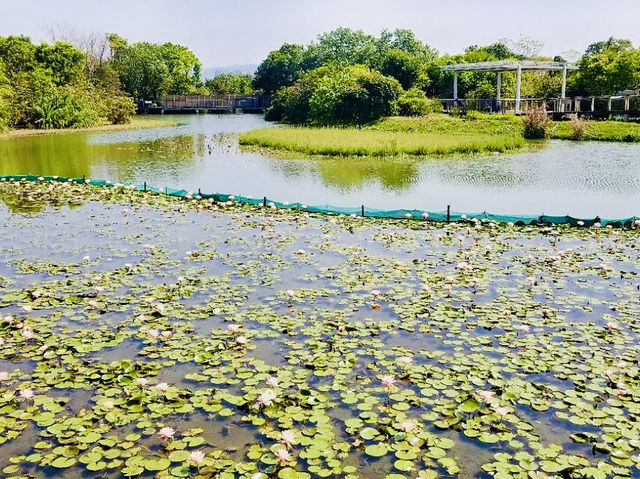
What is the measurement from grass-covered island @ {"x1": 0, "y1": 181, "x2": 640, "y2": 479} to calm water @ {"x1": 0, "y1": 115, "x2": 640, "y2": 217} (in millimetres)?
4842

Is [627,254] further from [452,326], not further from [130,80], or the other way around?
[130,80]

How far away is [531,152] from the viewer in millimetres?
25938

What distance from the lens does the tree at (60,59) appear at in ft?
151

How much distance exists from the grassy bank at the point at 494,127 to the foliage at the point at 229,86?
141ft

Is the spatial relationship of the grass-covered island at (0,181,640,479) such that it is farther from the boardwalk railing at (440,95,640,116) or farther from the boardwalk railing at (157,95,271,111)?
the boardwalk railing at (157,95,271,111)

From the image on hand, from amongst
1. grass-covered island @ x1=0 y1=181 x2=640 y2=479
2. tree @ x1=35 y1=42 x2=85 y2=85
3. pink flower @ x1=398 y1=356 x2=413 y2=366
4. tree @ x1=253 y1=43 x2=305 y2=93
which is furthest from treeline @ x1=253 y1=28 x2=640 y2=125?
pink flower @ x1=398 y1=356 x2=413 y2=366

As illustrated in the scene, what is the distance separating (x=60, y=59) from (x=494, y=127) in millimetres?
34653

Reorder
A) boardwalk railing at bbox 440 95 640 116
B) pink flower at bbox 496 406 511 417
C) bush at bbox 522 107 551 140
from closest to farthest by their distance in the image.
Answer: pink flower at bbox 496 406 511 417 < bush at bbox 522 107 551 140 < boardwalk railing at bbox 440 95 640 116

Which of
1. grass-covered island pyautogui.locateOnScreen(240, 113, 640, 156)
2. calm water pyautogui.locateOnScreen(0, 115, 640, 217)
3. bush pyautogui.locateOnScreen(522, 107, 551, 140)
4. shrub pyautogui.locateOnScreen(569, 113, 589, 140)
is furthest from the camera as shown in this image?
bush pyautogui.locateOnScreen(522, 107, 551, 140)

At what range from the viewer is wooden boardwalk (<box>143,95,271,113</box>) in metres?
66.6

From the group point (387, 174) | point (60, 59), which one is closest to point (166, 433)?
point (387, 174)

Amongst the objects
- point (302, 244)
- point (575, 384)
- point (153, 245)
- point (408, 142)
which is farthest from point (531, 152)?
point (575, 384)

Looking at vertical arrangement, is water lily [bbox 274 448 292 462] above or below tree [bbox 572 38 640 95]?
below

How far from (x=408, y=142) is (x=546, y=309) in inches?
797
